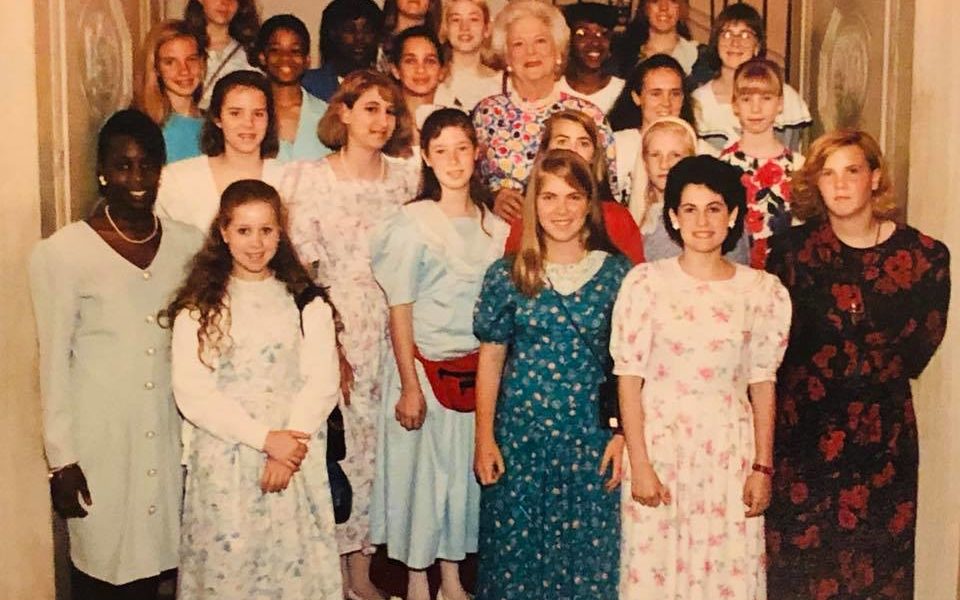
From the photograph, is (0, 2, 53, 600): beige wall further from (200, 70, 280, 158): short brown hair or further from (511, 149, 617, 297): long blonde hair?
(511, 149, 617, 297): long blonde hair

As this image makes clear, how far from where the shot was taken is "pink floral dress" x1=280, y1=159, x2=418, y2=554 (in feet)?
10.0

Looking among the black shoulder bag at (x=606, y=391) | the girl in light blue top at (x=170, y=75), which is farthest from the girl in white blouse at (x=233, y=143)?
the black shoulder bag at (x=606, y=391)

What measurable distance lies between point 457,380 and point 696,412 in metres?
0.65

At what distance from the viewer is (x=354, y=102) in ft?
10.1

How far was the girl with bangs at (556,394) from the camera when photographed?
106 inches

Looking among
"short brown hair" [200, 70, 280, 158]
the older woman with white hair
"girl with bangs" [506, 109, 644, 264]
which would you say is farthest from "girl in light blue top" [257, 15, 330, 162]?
"girl with bangs" [506, 109, 644, 264]

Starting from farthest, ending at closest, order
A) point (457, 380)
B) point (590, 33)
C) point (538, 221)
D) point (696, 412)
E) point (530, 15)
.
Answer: point (590, 33), point (530, 15), point (457, 380), point (538, 221), point (696, 412)

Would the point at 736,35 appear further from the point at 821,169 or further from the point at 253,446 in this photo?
the point at 253,446

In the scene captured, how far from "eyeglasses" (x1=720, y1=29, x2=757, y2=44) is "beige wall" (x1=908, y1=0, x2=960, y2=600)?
0.48m

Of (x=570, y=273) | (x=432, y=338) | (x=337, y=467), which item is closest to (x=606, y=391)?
(x=570, y=273)

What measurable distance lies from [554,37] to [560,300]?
2.92 feet

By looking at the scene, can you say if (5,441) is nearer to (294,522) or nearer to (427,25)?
(294,522)

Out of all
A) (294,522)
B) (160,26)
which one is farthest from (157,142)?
(294,522)

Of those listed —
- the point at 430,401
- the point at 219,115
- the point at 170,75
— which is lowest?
the point at 430,401
